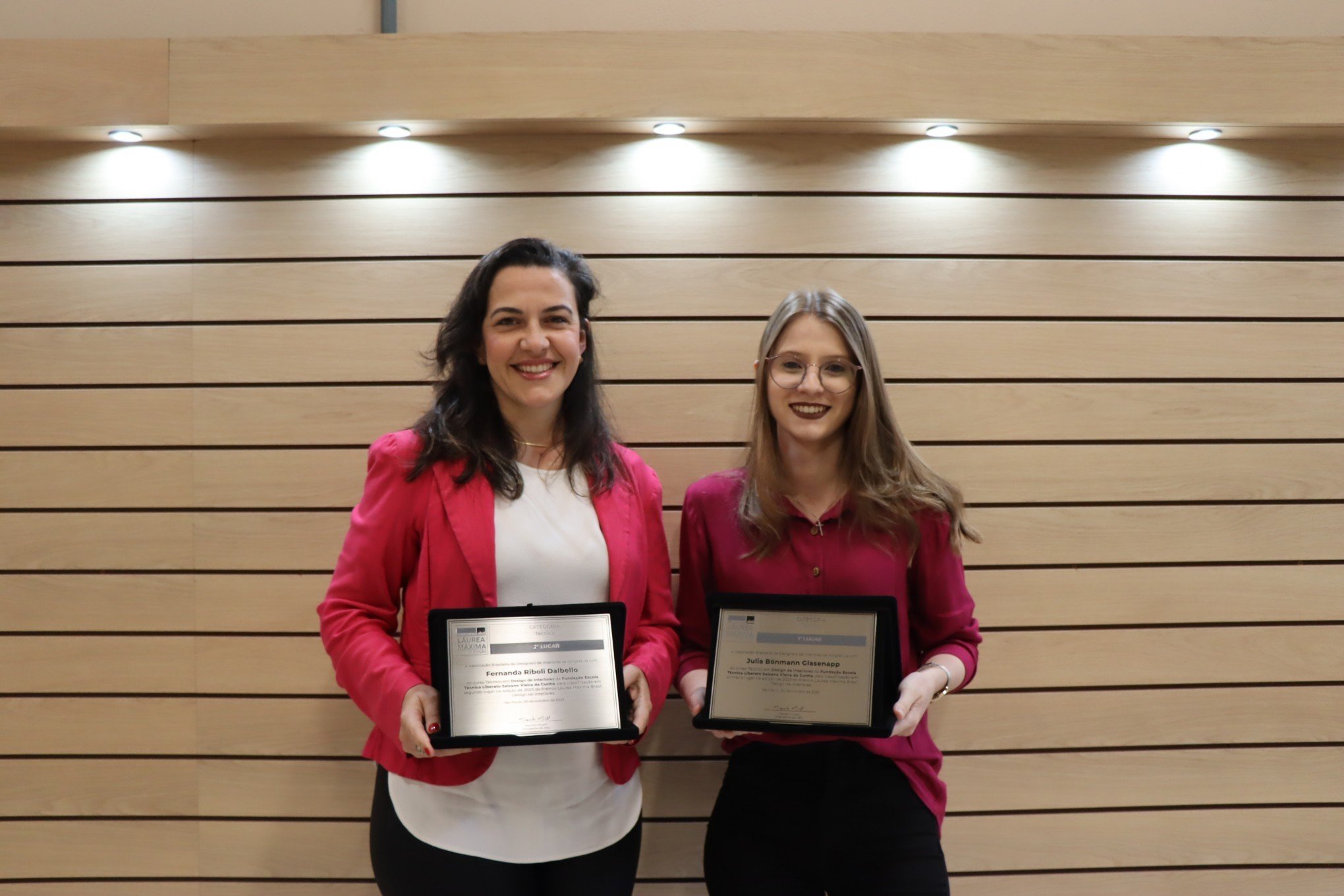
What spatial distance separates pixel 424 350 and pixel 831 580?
137 centimetres

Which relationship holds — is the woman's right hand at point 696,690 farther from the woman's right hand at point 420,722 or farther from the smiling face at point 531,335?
the smiling face at point 531,335

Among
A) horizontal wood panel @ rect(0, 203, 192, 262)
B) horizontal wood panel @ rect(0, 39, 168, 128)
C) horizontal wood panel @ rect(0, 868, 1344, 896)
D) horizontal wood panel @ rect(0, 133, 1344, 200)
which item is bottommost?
horizontal wood panel @ rect(0, 868, 1344, 896)

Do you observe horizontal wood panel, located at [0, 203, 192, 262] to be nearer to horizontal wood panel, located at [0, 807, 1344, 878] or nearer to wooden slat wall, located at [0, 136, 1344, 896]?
wooden slat wall, located at [0, 136, 1344, 896]

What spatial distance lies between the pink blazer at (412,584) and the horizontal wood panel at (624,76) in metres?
1.11

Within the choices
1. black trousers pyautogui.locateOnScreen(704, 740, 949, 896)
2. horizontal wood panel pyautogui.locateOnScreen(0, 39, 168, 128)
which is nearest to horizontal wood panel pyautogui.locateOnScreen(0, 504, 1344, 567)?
black trousers pyautogui.locateOnScreen(704, 740, 949, 896)

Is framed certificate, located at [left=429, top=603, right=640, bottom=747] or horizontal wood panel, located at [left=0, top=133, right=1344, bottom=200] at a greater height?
horizontal wood panel, located at [left=0, top=133, right=1344, bottom=200]

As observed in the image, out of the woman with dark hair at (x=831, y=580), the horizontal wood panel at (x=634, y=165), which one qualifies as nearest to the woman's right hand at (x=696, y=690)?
the woman with dark hair at (x=831, y=580)

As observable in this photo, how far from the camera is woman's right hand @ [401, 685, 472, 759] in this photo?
179cm

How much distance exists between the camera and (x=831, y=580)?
2.12 meters

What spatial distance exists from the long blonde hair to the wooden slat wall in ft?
1.79

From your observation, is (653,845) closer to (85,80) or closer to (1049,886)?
(1049,886)

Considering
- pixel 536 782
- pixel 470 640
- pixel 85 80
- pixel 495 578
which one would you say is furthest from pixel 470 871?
pixel 85 80

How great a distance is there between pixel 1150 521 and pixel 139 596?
9.80ft

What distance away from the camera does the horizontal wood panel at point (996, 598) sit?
2764 mm
